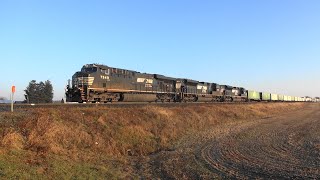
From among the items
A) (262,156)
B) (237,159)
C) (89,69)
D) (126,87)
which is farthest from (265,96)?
(237,159)

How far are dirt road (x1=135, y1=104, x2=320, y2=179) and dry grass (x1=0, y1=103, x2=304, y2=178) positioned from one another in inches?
50.7

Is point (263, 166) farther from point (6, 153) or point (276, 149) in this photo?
point (6, 153)

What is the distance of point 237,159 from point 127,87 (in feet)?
65.0

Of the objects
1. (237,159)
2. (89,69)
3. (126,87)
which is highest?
(89,69)

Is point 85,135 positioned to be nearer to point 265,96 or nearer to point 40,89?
point 40,89

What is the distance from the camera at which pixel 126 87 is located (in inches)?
1291

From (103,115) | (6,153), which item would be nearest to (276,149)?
(103,115)

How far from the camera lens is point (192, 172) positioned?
12383 millimetres

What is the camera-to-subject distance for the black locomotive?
27.6 meters

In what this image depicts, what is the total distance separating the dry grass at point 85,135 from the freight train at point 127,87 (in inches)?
Result: 273

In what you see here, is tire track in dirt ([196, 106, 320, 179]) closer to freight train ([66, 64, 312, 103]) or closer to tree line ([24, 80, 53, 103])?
freight train ([66, 64, 312, 103])

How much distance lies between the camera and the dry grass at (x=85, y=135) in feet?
37.7

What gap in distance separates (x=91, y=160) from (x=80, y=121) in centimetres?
346

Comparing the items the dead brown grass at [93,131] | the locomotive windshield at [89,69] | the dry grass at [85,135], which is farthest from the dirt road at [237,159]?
the locomotive windshield at [89,69]
